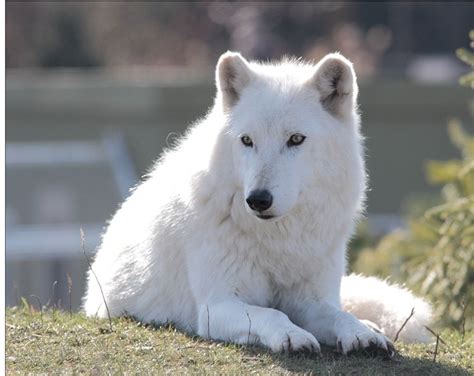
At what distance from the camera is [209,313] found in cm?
594

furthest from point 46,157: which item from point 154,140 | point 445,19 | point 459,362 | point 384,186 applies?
point 459,362

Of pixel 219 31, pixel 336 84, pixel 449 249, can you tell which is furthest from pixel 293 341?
pixel 219 31

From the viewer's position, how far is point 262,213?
18.5 ft

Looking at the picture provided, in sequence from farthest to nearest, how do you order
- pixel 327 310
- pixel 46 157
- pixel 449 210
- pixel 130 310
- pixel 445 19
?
pixel 445 19 → pixel 46 157 → pixel 449 210 → pixel 130 310 → pixel 327 310

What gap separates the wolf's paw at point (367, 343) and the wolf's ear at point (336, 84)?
129 cm

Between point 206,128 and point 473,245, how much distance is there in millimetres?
2824

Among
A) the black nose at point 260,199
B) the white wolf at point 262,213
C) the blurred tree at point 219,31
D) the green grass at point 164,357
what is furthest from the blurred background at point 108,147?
the black nose at point 260,199

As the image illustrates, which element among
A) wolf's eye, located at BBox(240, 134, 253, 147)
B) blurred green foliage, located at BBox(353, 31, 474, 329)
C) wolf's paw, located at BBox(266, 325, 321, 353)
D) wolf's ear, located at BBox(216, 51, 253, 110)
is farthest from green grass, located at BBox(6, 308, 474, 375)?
blurred green foliage, located at BBox(353, 31, 474, 329)

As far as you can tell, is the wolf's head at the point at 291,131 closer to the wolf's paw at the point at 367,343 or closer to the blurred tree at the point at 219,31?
the wolf's paw at the point at 367,343

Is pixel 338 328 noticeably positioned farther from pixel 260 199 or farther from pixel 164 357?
pixel 164 357

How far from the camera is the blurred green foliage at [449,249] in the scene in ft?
26.9

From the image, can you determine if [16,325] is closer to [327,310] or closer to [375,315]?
[327,310]

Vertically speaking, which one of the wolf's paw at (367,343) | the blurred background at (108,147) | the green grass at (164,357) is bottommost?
the blurred background at (108,147)

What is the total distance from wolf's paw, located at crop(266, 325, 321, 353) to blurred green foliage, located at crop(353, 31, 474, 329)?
249 cm
